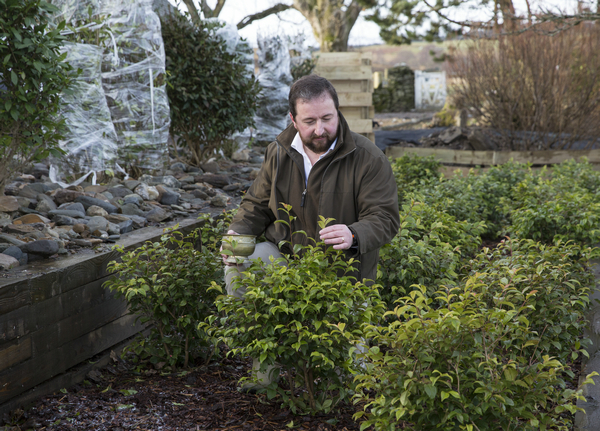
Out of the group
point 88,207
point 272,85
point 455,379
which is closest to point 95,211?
point 88,207

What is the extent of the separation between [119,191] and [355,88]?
21.4ft

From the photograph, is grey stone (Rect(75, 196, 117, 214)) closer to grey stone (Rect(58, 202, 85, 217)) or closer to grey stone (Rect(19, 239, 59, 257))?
grey stone (Rect(58, 202, 85, 217))

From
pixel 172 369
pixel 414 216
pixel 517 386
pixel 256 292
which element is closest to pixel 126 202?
pixel 172 369

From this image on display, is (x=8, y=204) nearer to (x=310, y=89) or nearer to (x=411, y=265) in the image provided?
(x=310, y=89)

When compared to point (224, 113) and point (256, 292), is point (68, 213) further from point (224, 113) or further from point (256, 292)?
point (224, 113)

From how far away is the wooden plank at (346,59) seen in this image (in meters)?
10.5

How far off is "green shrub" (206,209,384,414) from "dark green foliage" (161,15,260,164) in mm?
4530

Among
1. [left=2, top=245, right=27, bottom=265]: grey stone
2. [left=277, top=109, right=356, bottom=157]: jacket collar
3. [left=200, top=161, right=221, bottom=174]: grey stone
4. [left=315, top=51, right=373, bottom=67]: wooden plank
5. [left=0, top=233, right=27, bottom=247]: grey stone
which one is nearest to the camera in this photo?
[left=277, top=109, right=356, bottom=157]: jacket collar

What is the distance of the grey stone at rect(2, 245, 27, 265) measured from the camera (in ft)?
9.66

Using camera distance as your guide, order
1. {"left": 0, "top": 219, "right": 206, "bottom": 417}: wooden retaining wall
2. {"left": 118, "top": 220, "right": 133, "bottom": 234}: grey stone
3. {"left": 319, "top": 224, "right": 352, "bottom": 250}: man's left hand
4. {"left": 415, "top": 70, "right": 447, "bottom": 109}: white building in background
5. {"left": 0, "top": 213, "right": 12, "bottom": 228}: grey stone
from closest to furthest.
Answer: {"left": 319, "top": 224, "right": 352, "bottom": 250}: man's left hand < {"left": 0, "top": 219, "right": 206, "bottom": 417}: wooden retaining wall < {"left": 0, "top": 213, "right": 12, "bottom": 228}: grey stone < {"left": 118, "top": 220, "right": 133, "bottom": 234}: grey stone < {"left": 415, "top": 70, "right": 447, "bottom": 109}: white building in background

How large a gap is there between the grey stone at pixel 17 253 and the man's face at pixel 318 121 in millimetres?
1646

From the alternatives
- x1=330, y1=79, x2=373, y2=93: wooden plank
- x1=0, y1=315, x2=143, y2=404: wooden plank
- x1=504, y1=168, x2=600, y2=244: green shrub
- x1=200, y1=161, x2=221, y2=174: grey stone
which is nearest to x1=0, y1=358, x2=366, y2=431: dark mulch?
x1=0, y1=315, x2=143, y2=404: wooden plank

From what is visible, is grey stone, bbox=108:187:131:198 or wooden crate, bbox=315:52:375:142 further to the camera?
wooden crate, bbox=315:52:375:142

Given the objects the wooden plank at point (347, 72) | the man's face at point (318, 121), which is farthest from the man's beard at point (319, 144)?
the wooden plank at point (347, 72)
